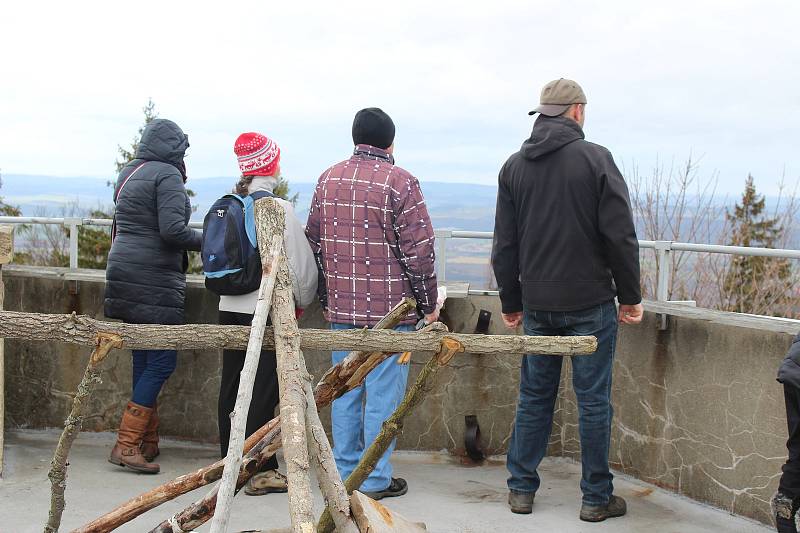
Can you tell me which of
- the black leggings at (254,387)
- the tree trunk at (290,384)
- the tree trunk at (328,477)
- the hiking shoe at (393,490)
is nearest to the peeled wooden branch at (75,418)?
the tree trunk at (290,384)

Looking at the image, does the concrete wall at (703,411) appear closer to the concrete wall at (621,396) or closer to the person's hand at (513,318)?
the concrete wall at (621,396)

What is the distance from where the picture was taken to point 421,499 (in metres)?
5.34

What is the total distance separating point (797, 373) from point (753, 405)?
1219 millimetres

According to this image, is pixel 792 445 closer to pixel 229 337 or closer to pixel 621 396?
pixel 621 396

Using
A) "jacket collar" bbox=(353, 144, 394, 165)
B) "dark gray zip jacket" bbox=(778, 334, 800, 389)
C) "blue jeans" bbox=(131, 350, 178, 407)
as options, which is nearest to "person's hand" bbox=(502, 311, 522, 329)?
"jacket collar" bbox=(353, 144, 394, 165)

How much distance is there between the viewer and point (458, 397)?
6.15 meters

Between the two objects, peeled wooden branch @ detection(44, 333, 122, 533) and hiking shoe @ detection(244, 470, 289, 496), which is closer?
peeled wooden branch @ detection(44, 333, 122, 533)

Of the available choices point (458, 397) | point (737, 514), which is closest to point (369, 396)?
point (458, 397)

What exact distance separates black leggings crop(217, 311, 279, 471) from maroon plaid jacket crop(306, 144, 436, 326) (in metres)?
0.45

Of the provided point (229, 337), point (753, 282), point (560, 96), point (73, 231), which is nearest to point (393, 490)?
point (229, 337)

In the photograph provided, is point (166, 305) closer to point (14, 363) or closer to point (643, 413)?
point (14, 363)

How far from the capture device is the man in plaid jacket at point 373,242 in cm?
494

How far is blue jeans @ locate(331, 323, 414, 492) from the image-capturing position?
510cm

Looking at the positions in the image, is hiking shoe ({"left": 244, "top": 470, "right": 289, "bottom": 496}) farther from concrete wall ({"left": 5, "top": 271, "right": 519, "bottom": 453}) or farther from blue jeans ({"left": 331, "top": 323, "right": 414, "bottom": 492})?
concrete wall ({"left": 5, "top": 271, "right": 519, "bottom": 453})
